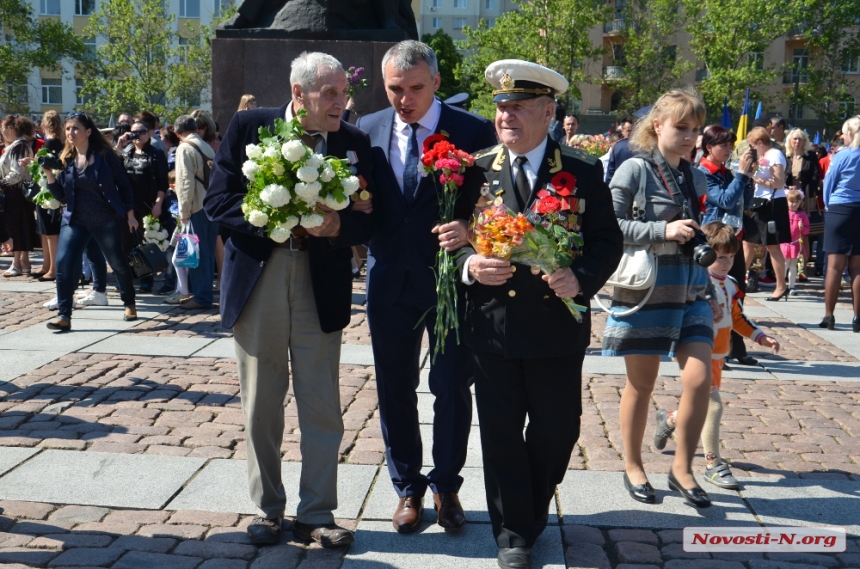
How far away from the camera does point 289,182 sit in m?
3.73

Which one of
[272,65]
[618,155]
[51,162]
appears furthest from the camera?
[272,65]

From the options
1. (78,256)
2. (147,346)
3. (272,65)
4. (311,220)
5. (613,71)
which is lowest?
(147,346)

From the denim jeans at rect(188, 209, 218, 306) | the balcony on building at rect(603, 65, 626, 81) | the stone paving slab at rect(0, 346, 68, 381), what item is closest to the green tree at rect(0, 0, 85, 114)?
the balcony on building at rect(603, 65, 626, 81)

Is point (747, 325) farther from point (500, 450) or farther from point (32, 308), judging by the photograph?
point (32, 308)

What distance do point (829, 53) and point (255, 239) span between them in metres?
54.9

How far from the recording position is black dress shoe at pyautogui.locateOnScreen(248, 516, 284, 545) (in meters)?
4.11

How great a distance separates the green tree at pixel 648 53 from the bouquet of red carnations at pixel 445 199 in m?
48.9

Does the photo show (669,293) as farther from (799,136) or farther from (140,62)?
(140,62)

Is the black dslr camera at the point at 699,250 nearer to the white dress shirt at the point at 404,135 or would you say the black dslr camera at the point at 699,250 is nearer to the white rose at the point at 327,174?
the white dress shirt at the point at 404,135

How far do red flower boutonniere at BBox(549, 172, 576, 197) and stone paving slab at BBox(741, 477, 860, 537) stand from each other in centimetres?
195

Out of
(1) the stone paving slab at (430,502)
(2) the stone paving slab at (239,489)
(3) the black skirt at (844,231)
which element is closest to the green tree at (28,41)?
(3) the black skirt at (844,231)

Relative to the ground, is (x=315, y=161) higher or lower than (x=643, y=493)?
higher

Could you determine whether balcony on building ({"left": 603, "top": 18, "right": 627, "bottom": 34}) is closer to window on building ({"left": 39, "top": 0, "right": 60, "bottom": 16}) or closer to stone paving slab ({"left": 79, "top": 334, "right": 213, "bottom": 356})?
window on building ({"left": 39, "top": 0, "right": 60, "bottom": 16})

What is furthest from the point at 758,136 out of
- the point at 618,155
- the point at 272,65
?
the point at 272,65
